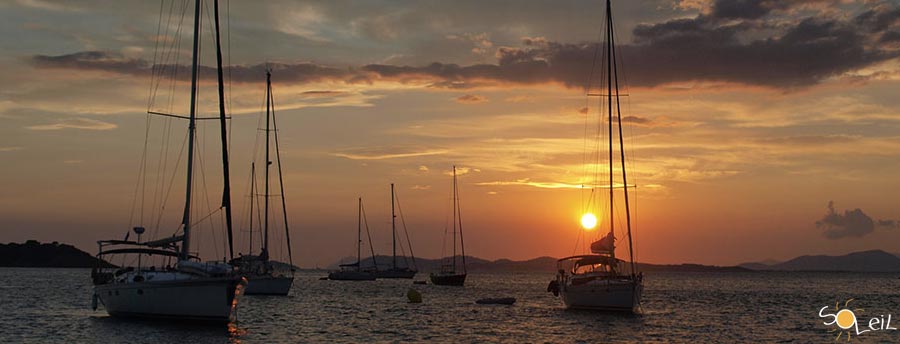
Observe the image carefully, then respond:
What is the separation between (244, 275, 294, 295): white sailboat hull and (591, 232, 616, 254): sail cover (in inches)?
1266

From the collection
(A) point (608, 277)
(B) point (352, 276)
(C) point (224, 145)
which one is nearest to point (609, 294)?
(A) point (608, 277)

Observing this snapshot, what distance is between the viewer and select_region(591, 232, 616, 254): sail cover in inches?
2466

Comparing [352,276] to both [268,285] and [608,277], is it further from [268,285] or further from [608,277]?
[608,277]

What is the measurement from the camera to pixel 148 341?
139 ft

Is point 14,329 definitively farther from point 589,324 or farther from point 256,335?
point 589,324

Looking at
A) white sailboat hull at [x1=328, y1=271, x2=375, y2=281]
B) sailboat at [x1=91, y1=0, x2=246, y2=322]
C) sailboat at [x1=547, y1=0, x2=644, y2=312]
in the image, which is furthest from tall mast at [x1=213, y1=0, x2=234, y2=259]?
white sailboat hull at [x1=328, y1=271, x2=375, y2=281]

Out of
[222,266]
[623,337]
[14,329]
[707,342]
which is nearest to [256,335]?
[222,266]

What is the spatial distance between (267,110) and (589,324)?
4331cm

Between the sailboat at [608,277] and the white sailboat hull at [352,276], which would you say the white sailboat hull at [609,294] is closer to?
the sailboat at [608,277]

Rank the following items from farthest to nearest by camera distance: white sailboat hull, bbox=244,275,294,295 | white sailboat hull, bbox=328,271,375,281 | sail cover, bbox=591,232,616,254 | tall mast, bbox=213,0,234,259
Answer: white sailboat hull, bbox=328,271,375,281 → white sailboat hull, bbox=244,275,294,295 → sail cover, bbox=591,232,616,254 → tall mast, bbox=213,0,234,259

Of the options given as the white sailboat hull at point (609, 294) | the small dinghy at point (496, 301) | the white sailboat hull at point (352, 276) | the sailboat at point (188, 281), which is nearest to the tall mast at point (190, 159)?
the sailboat at point (188, 281)

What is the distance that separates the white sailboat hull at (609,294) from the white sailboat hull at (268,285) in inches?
1245

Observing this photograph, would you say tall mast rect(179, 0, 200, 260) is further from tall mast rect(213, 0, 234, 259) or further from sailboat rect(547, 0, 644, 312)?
sailboat rect(547, 0, 644, 312)

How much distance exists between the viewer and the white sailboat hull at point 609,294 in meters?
60.6
